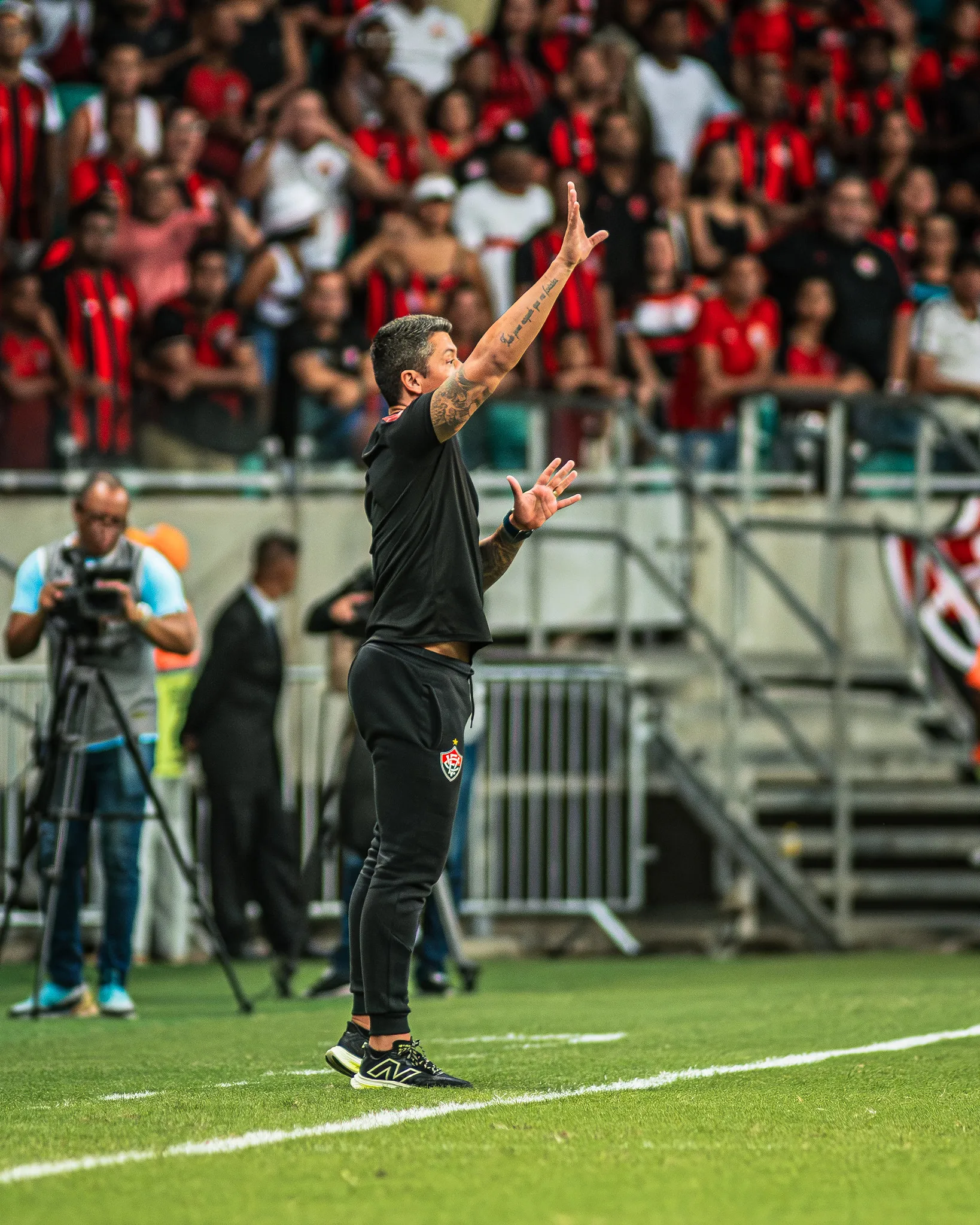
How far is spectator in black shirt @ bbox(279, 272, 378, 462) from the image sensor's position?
13.0 metres

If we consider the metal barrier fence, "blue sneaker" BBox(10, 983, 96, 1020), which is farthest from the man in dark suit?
"blue sneaker" BBox(10, 983, 96, 1020)

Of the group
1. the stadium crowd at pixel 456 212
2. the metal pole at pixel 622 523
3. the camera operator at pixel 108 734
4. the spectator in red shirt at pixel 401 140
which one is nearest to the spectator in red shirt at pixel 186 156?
the stadium crowd at pixel 456 212

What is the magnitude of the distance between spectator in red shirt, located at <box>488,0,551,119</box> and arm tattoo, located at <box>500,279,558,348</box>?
10586 mm

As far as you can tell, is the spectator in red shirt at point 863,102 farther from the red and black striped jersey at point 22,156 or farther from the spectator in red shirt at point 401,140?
the red and black striped jersey at point 22,156

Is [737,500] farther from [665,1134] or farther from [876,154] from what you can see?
[665,1134]

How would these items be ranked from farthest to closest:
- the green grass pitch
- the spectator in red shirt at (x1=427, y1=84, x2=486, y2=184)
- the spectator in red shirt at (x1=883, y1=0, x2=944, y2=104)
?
the spectator in red shirt at (x1=883, y1=0, x2=944, y2=104) < the spectator in red shirt at (x1=427, y1=84, x2=486, y2=184) < the green grass pitch

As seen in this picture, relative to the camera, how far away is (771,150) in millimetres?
16516

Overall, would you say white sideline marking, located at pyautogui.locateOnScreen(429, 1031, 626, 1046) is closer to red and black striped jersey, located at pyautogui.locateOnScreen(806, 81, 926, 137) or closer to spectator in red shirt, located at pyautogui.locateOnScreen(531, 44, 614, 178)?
spectator in red shirt, located at pyautogui.locateOnScreen(531, 44, 614, 178)

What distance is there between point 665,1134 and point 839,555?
9.32 meters

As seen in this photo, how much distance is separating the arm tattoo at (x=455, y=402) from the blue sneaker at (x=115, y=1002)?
424 centimetres

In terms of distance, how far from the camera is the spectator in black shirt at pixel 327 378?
513 inches

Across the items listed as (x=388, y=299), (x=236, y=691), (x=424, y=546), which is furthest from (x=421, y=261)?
(x=424, y=546)

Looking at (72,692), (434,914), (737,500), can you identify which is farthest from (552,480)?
(737,500)

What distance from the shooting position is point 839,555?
1403 centimetres
